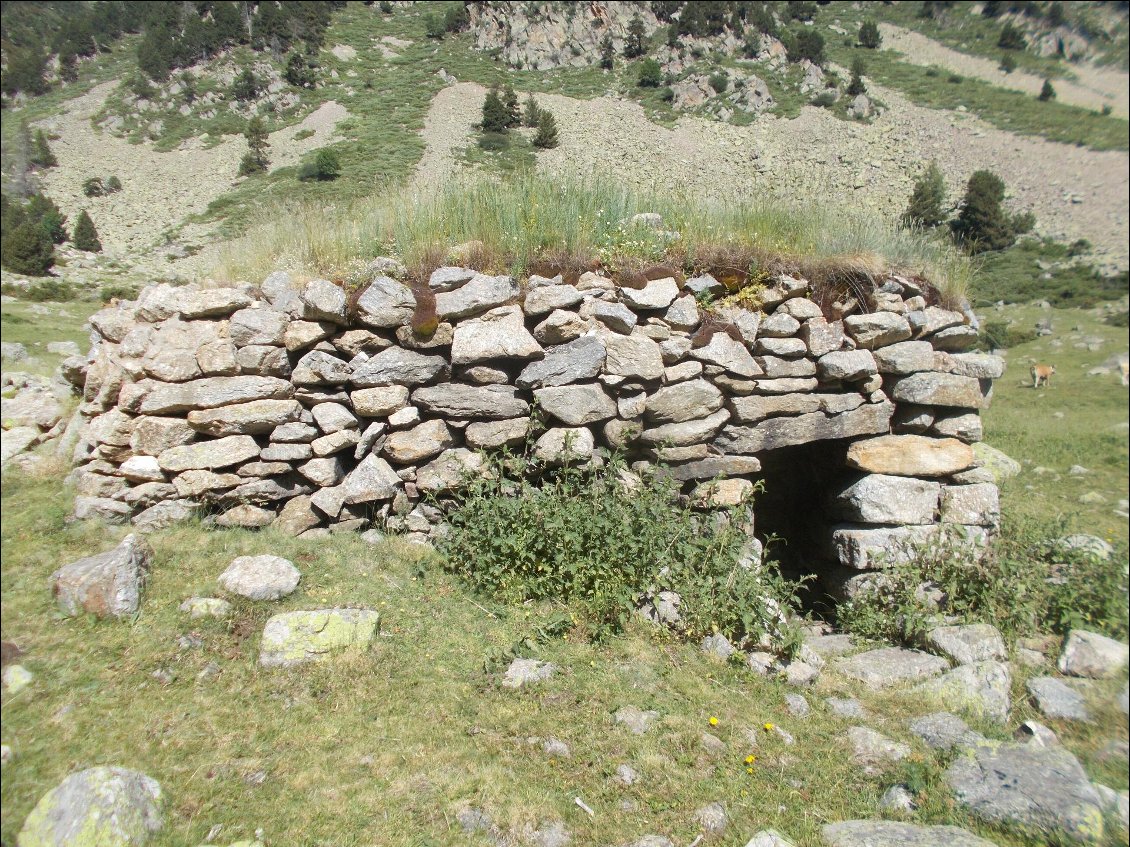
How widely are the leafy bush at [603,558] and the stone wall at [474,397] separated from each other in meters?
0.44

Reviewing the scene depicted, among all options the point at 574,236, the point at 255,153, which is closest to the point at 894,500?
the point at 574,236

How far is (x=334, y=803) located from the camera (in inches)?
106

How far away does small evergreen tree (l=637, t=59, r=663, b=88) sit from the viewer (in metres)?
22.6

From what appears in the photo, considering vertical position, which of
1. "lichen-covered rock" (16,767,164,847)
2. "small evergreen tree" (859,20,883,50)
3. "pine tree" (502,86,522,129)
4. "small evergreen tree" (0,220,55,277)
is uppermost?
"small evergreen tree" (859,20,883,50)

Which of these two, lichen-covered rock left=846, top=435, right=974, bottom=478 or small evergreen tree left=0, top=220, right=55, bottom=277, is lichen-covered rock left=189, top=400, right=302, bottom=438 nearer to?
lichen-covered rock left=846, top=435, right=974, bottom=478

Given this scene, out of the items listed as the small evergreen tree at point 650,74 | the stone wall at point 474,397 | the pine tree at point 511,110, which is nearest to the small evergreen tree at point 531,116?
the pine tree at point 511,110

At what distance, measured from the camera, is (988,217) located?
2814 cm

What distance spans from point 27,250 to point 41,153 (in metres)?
1.86

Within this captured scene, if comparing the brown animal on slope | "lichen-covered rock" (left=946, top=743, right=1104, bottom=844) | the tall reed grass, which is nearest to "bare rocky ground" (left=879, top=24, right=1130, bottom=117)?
the brown animal on slope

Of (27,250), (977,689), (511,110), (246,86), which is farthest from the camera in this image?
(511,110)

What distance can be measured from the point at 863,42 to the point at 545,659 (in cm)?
4168

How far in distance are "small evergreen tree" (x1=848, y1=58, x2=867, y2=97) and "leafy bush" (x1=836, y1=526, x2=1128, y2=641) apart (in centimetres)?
3212

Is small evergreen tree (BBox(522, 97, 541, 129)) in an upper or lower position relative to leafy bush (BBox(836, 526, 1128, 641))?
upper

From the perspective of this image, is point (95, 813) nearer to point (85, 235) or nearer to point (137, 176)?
point (85, 235)
